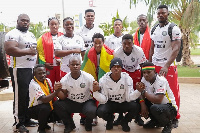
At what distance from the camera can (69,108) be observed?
451 cm

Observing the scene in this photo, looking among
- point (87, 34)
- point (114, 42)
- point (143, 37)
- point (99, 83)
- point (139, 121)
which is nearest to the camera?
point (99, 83)

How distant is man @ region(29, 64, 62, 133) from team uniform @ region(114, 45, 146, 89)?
1224mm

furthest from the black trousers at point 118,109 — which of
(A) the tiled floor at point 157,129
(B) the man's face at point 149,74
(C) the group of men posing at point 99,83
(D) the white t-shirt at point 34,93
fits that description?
(D) the white t-shirt at point 34,93

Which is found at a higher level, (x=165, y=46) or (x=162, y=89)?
(x=165, y=46)

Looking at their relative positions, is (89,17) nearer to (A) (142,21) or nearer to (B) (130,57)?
(A) (142,21)

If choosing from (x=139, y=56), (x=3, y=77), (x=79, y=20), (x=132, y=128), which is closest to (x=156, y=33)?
(x=139, y=56)

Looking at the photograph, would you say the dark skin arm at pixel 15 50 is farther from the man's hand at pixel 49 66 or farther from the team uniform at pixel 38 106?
the man's hand at pixel 49 66

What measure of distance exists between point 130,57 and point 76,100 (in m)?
1.23

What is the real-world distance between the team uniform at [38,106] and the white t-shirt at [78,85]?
0.41 meters

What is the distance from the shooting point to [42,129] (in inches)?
175

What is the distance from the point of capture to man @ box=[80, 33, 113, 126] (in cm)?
463

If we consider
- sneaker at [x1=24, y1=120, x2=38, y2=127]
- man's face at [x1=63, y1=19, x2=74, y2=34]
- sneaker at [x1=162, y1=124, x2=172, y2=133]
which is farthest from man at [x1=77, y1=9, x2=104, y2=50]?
sneaker at [x1=162, y1=124, x2=172, y2=133]

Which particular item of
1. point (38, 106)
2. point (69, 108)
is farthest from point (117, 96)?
point (38, 106)

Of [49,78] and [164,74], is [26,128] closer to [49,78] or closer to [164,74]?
[49,78]
